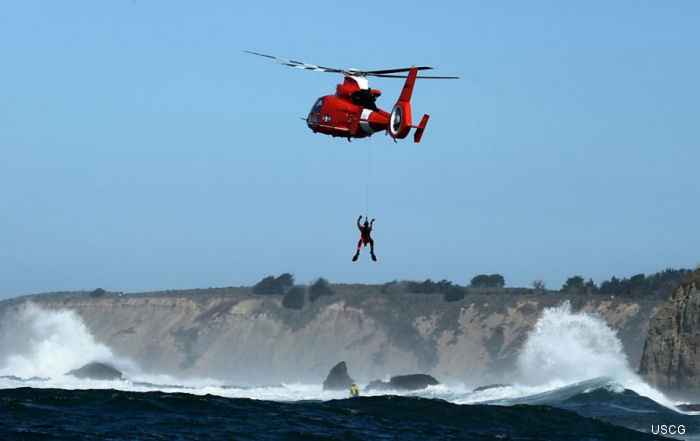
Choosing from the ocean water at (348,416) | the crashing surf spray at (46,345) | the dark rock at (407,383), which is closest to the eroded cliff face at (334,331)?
the crashing surf spray at (46,345)

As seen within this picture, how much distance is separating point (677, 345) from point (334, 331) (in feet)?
209

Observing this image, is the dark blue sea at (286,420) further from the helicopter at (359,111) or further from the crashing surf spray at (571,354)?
the crashing surf spray at (571,354)

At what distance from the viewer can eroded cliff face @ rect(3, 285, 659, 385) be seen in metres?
113

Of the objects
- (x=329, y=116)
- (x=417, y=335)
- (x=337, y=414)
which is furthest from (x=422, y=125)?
(x=417, y=335)

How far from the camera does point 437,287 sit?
133 m

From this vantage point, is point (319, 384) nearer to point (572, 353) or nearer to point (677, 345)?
point (572, 353)

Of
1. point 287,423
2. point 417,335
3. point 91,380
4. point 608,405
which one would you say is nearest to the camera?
point 287,423

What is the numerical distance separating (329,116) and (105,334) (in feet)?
312

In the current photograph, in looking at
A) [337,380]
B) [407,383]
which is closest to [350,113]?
[407,383]

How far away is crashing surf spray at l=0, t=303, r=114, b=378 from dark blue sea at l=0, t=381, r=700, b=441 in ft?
240

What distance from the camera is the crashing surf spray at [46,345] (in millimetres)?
117688

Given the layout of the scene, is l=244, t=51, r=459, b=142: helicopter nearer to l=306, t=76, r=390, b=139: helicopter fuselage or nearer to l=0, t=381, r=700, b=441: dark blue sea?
l=306, t=76, r=390, b=139: helicopter fuselage

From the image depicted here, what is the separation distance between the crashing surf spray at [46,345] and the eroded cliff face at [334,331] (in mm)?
4535

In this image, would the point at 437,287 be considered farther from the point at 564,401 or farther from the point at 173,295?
the point at 564,401
